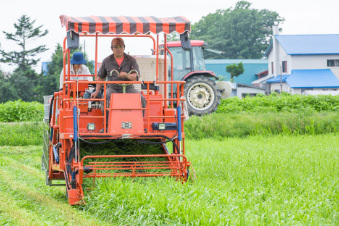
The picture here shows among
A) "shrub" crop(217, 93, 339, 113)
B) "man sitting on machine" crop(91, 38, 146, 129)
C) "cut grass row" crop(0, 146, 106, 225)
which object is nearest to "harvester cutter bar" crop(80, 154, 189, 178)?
"cut grass row" crop(0, 146, 106, 225)

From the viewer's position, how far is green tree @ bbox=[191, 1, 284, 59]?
77875 mm

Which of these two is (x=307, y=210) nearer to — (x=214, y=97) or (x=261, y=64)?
(x=214, y=97)

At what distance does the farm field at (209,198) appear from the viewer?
598cm

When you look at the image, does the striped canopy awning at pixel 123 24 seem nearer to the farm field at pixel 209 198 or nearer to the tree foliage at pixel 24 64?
the farm field at pixel 209 198

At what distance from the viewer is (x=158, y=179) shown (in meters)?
7.96

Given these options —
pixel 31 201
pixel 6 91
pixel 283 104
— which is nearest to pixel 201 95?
pixel 283 104

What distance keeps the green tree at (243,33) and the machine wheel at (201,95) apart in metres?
55.3

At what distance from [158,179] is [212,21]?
79079 mm

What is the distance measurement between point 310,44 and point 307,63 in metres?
2.28

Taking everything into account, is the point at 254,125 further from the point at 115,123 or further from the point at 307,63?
the point at 307,63

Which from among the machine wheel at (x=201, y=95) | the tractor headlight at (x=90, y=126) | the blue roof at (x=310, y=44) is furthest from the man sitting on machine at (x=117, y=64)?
the blue roof at (x=310, y=44)

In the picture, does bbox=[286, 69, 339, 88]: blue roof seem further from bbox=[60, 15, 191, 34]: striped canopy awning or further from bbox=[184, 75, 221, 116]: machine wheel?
bbox=[60, 15, 191, 34]: striped canopy awning

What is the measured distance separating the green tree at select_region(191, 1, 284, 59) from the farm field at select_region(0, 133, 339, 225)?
6591cm

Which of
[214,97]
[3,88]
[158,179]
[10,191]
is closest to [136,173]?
[158,179]
